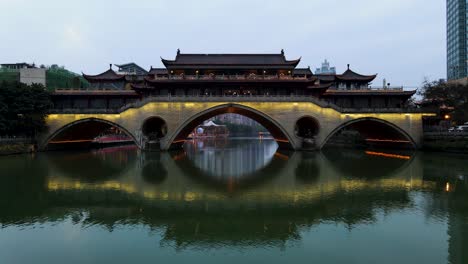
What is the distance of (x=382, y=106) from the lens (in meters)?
50.2

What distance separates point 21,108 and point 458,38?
121m

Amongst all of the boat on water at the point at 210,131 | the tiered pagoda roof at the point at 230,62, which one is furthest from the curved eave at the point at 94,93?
the boat on water at the point at 210,131

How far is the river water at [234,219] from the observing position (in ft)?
32.3

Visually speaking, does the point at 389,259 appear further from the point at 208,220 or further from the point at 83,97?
the point at 83,97

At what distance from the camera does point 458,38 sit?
105 m

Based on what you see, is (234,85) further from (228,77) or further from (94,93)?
(94,93)

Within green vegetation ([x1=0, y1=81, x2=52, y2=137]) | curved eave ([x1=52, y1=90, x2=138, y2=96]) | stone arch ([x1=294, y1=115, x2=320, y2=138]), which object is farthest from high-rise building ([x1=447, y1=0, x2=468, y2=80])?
green vegetation ([x1=0, y1=81, x2=52, y2=137])

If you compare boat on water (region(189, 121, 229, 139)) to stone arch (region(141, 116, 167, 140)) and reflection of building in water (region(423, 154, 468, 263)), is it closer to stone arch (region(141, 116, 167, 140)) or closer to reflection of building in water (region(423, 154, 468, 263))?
stone arch (region(141, 116, 167, 140))

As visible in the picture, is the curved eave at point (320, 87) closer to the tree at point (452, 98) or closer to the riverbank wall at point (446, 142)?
the riverbank wall at point (446, 142)

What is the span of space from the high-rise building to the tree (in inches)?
2561

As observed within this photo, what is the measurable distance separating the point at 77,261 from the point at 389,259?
8.94 metres

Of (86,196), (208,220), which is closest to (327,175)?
(208,220)

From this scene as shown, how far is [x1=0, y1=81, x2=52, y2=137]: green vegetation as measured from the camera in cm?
4203

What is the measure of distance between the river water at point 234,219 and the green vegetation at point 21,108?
22.7 metres
